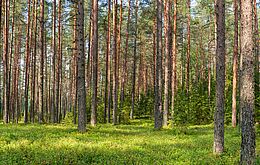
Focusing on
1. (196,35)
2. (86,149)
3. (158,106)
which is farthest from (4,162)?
(196,35)

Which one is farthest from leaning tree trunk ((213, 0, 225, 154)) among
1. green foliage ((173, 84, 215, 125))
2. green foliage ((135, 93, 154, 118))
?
green foliage ((135, 93, 154, 118))

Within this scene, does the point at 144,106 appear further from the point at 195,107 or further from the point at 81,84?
the point at 81,84

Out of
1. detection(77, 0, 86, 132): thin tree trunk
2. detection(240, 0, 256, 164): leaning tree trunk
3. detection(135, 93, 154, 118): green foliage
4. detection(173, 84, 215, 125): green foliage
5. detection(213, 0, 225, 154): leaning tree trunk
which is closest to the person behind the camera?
detection(240, 0, 256, 164): leaning tree trunk

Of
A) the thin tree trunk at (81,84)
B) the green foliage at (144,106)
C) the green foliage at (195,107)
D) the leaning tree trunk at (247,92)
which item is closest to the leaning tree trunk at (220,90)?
the leaning tree trunk at (247,92)

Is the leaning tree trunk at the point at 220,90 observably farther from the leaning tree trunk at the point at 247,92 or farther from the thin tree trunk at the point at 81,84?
the thin tree trunk at the point at 81,84

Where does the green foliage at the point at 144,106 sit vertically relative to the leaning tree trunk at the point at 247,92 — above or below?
below

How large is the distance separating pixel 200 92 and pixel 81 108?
72.2 ft

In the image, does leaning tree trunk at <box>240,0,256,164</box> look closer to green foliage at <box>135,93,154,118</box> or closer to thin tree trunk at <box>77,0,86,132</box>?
thin tree trunk at <box>77,0,86,132</box>

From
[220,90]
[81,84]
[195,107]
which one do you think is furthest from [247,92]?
[195,107]

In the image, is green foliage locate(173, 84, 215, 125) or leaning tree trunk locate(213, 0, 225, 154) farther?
green foliage locate(173, 84, 215, 125)

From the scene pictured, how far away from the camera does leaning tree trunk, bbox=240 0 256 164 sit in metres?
8.43

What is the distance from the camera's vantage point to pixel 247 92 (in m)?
8.62

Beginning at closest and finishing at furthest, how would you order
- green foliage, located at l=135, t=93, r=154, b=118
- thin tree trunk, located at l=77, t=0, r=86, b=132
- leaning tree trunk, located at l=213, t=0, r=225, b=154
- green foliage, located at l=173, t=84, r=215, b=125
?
leaning tree trunk, located at l=213, t=0, r=225, b=154
thin tree trunk, located at l=77, t=0, r=86, b=132
green foliage, located at l=173, t=84, r=215, b=125
green foliage, located at l=135, t=93, r=154, b=118

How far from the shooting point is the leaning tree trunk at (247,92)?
8430mm
